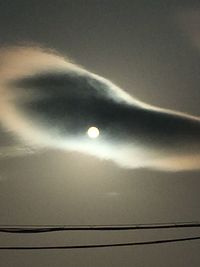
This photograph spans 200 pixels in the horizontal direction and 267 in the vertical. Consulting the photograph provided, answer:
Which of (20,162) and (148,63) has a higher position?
(148,63)

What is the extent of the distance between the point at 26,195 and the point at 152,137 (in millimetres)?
226

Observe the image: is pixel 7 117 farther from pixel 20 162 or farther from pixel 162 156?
pixel 162 156

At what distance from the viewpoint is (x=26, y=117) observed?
93 cm

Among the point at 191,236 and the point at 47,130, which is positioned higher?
the point at 47,130

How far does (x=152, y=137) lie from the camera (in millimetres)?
938

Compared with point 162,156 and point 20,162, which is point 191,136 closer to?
point 162,156

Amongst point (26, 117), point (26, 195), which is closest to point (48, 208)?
point (26, 195)

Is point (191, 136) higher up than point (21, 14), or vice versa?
point (21, 14)

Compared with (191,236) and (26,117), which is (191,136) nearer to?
(191,236)

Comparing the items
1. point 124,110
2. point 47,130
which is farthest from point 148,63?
point 47,130

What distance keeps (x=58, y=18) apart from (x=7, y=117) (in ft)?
0.63

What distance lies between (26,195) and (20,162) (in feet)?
0.18

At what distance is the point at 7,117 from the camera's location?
0.93 meters

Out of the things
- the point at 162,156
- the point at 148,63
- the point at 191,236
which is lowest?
the point at 191,236
